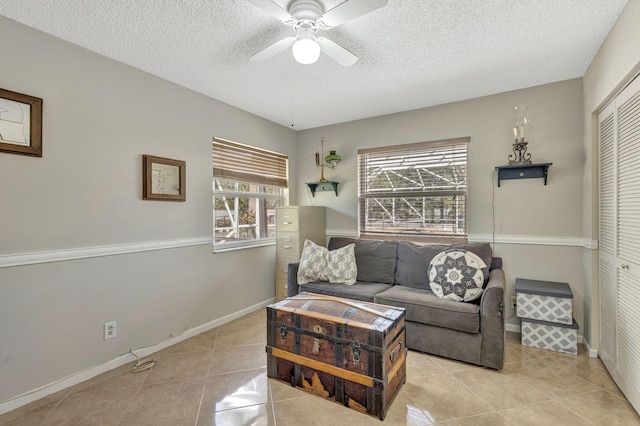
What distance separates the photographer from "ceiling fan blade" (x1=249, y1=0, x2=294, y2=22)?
→ 1472mm

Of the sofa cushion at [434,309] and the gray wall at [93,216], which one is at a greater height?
the gray wall at [93,216]

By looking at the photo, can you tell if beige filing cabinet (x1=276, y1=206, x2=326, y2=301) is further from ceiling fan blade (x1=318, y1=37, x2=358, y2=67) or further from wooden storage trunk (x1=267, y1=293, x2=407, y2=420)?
ceiling fan blade (x1=318, y1=37, x2=358, y2=67)

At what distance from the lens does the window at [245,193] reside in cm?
329

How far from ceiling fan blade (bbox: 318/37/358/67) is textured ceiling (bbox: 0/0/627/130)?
18 centimetres

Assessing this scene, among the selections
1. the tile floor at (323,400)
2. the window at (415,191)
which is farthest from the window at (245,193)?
the tile floor at (323,400)

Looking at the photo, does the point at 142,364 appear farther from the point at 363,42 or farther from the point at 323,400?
the point at 363,42

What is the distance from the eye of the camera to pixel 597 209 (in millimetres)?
2410

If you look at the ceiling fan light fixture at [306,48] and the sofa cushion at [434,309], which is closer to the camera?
the ceiling fan light fixture at [306,48]

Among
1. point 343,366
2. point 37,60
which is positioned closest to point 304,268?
point 343,366

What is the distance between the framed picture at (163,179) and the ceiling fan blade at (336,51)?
1.71 metres

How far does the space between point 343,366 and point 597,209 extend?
2392 mm

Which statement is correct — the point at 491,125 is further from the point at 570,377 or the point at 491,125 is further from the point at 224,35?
the point at 224,35

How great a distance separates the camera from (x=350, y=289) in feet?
9.50

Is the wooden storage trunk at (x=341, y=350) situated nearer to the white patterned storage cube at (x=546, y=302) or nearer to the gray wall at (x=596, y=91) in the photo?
the white patterned storage cube at (x=546, y=302)
